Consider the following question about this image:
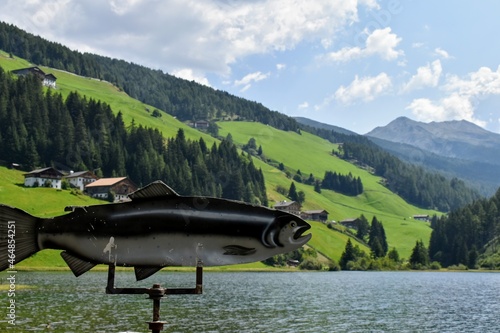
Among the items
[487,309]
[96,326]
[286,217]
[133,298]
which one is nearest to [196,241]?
[286,217]

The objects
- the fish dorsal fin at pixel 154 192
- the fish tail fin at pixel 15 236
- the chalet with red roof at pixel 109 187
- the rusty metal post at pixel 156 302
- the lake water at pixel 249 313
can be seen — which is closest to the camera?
the fish tail fin at pixel 15 236

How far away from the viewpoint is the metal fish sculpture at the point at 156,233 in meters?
7.46

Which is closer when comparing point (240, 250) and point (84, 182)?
point (240, 250)

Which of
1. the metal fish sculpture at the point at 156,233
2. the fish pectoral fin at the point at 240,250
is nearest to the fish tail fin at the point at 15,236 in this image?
the metal fish sculpture at the point at 156,233

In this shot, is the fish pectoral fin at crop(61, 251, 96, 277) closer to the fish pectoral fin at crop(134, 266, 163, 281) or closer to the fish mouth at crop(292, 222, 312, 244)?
the fish pectoral fin at crop(134, 266, 163, 281)

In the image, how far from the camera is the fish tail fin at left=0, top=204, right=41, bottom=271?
7426 millimetres

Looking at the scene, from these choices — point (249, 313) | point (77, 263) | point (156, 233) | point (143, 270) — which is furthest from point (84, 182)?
point (156, 233)

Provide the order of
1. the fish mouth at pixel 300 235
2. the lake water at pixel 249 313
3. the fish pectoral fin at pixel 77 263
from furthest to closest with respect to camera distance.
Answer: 1. the lake water at pixel 249 313
2. the fish pectoral fin at pixel 77 263
3. the fish mouth at pixel 300 235

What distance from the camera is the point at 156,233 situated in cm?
761

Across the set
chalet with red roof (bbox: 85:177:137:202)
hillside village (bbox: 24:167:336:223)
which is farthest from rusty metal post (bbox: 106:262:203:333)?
chalet with red roof (bbox: 85:177:137:202)

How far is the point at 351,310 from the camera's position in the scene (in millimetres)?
68375

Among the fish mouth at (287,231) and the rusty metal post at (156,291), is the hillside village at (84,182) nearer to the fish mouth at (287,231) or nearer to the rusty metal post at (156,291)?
the rusty metal post at (156,291)

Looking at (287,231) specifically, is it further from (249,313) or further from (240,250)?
(249,313)

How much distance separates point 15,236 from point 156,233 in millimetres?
1911
